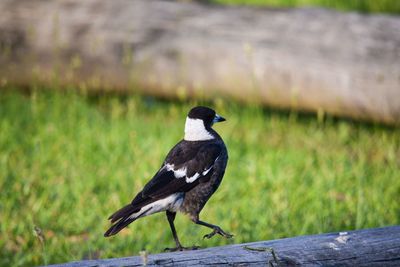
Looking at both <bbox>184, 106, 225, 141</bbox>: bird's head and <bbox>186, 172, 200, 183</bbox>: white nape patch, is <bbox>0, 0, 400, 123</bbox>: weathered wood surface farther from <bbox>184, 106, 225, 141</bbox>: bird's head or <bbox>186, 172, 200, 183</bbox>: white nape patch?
<bbox>186, 172, 200, 183</bbox>: white nape patch

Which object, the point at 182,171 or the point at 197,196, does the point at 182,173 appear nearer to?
the point at 182,171

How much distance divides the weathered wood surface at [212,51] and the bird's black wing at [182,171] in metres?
2.57

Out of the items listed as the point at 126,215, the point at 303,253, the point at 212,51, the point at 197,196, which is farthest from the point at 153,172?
the point at 303,253

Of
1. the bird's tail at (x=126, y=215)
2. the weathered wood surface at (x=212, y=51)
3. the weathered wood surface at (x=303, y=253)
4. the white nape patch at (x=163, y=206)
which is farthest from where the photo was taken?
the weathered wood surface at (x=212, y=51)

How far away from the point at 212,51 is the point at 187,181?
332cm

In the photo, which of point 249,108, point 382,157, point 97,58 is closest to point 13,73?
point 97,58

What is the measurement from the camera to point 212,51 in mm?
6195

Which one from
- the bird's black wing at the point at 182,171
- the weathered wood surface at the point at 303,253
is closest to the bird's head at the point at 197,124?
the bird's black wing at the point at 182,171

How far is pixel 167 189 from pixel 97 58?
12.4ft

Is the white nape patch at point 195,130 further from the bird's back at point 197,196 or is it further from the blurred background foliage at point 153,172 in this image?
the blurred background foliage at point 153,172

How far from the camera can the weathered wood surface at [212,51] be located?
5.84 m

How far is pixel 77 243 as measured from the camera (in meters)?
4.11

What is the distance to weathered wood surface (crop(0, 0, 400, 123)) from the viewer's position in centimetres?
584

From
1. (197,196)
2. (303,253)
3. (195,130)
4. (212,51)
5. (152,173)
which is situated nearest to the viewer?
(303,253)
